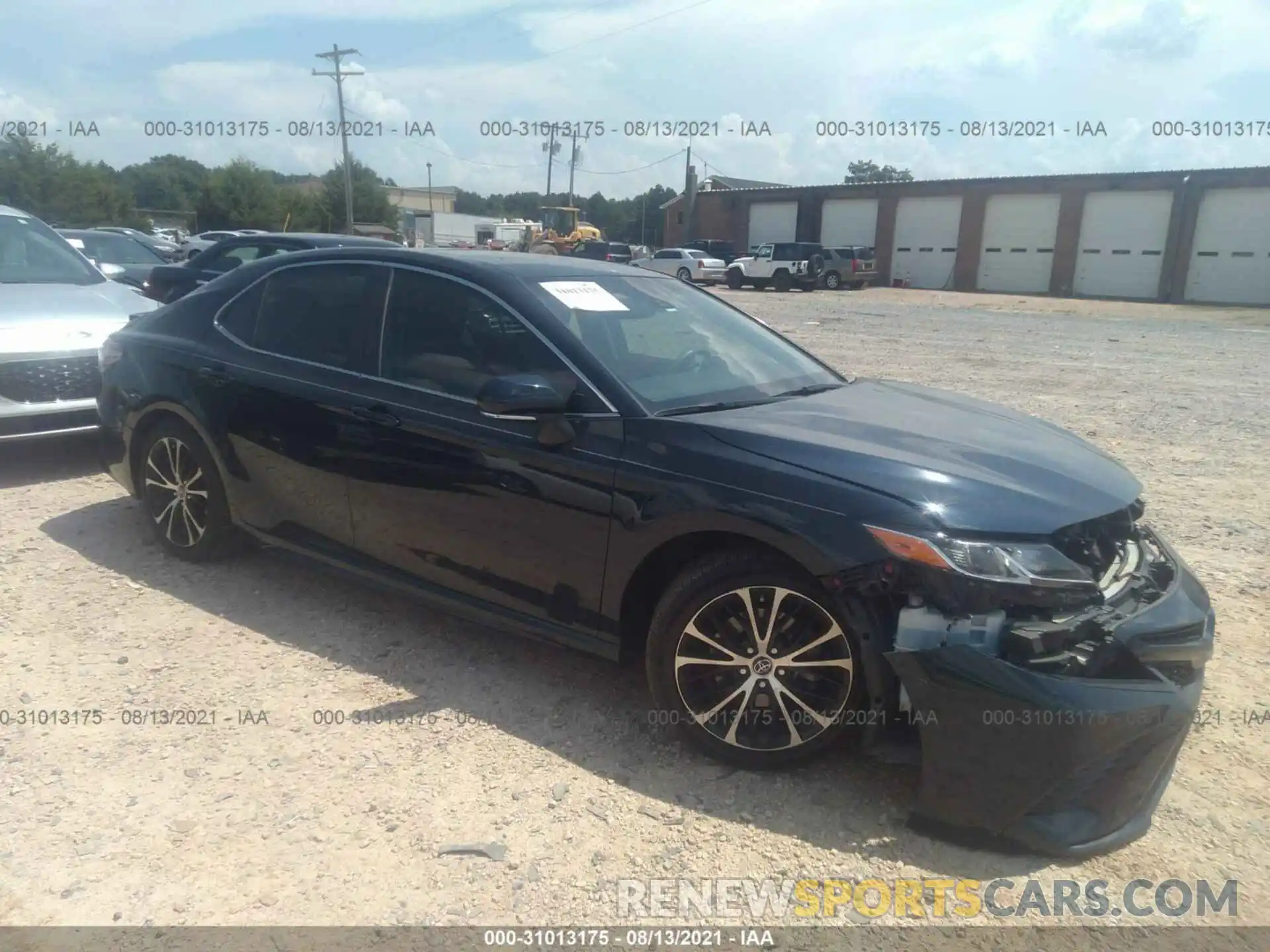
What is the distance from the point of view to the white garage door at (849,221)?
46625 mm

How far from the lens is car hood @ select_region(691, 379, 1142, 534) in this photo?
2.83 meters

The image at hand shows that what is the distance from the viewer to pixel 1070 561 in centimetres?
280

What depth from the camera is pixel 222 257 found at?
36.2ft

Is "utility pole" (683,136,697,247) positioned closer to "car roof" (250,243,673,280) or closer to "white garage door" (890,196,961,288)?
"white garage door" (890,196,961,288)

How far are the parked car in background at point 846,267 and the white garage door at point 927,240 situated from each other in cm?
841

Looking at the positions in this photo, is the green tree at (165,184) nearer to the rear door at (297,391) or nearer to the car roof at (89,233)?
the car roof at (89,233)

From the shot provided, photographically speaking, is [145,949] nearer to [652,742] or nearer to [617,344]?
[652,742]

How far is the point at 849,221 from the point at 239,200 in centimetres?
3390

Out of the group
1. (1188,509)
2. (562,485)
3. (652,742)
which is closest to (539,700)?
(652,742)

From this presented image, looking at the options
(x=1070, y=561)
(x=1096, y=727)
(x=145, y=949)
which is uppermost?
(x=1070, y=561)

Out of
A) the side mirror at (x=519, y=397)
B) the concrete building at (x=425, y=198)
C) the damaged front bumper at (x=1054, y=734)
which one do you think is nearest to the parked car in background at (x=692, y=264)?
the side mirror at (x=519, y=397)

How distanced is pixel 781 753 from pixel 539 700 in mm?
1016

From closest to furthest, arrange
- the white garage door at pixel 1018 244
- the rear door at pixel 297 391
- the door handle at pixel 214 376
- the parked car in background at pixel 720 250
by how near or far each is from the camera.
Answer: the rear door at pixel 297 391 → the door handle at pixel 214 376 → the white garage door at pixel 1018 244 → the parked car in background at pixel 720 250

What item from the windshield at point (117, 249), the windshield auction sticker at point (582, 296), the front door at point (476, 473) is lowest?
the front door at point (476, 473)
